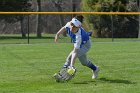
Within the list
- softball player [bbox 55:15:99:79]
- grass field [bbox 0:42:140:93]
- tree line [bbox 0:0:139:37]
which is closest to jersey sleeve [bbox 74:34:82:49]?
softball player [bbox 55:15:99:79]

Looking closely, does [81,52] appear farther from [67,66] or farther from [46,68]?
[46,68]

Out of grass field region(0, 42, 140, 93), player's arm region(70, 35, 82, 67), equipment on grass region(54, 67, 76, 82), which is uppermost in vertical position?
player's arm region(70, 35, 82, 67)

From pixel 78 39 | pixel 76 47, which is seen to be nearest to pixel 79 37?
pixel 78 39

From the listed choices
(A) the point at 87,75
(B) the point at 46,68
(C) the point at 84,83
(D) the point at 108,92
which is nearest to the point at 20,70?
(B) the point at 46,68

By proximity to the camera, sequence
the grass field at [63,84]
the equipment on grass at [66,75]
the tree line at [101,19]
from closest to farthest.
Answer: the grass field at [63,84]
the equipment on grass at [66,75]
the tree line at [101,19]

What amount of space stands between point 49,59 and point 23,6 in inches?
929

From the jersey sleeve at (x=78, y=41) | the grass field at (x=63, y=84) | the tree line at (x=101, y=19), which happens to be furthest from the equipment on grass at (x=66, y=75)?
the tree line at (x=101, y=19)

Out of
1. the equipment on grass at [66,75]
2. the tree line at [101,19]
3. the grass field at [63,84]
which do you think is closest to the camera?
the grass field at [63,84]

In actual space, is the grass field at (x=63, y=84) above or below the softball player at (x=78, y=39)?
below

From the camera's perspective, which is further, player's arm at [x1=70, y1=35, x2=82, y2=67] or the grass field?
player's arm at [x1=70, y1=35, x2=82, y2=67]

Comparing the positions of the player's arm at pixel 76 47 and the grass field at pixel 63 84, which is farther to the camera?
the player's arm at pixel 76 47

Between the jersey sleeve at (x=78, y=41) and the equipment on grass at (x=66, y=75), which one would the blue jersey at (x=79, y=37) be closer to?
the jersey sleeve at (x=78, y=41)

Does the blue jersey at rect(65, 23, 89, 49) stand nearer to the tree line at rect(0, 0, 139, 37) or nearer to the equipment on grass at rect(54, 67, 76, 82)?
the equipment on grass at rect(54, 67, 76, 82)

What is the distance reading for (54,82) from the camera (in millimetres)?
10188
